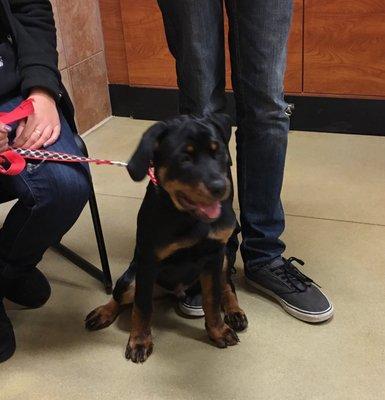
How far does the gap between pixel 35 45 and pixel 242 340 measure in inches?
37.6

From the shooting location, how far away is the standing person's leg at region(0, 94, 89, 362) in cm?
130

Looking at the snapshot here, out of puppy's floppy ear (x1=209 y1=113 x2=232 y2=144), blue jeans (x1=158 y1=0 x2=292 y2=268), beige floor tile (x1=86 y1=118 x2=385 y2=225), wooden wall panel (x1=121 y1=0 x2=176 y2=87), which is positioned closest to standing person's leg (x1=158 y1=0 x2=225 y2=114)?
blue jeans (x1=158 y1=0 x2=292 y2=268)

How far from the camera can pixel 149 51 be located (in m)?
2.91

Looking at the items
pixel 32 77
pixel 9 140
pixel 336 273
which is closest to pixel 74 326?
pixel 9 140

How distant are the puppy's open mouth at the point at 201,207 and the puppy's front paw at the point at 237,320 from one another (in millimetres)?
420

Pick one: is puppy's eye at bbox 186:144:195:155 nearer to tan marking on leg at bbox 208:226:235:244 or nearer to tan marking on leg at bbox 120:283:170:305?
tan marking on leg at bbox 208:226:235:244

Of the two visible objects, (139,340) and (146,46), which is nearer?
(139,340)

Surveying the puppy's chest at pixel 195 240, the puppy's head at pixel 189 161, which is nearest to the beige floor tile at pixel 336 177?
the puppy's chest at pixel 195 240

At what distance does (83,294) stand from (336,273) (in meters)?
0.79

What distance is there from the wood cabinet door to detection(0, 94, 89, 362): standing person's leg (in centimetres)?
151

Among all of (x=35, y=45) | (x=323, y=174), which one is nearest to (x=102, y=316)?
(x=35, y=45)

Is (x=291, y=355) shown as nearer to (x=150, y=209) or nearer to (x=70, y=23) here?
(x=150, y=209)

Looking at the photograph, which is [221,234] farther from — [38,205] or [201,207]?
[38,205]

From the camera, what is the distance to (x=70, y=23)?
2746 millimetres
